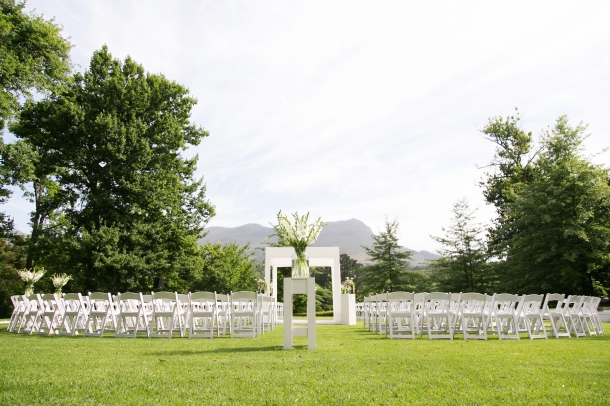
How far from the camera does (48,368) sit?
420cm

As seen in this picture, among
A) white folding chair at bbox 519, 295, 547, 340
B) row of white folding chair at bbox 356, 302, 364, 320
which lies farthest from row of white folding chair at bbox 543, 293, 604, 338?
row of white folding chair at bbox 356, 302, 364, 320

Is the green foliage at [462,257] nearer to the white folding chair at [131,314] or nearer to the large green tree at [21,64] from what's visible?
the white folding chair at [131,314]

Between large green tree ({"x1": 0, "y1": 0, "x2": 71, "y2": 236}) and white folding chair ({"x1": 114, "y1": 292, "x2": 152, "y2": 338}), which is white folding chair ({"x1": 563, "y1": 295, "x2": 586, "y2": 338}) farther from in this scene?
large green tree ({"x1": 0, "y1": 0, "x2": 71, "y2": 236})

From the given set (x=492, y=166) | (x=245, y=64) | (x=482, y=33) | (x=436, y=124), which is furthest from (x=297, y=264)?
(x=492, y=166)

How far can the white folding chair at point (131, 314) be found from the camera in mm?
8445

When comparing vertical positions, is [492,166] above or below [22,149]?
above

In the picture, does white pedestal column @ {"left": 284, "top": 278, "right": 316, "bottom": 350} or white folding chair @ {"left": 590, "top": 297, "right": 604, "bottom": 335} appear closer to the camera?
white pedestal column @ {"left": 284, "top": 278, "right": 316, "bottom": 350}

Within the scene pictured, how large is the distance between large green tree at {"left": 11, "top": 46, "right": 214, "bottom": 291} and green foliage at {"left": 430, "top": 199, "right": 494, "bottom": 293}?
53.4 feet

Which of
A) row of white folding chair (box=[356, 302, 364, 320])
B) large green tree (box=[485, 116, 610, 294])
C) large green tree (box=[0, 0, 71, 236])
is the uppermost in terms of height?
large green tree (box=[0, 0, 71, 236])

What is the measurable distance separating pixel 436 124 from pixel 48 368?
511 inches

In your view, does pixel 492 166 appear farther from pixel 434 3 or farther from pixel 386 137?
pixel 434 3

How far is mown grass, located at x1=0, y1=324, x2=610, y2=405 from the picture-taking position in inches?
120

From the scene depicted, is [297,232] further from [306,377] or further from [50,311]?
[50,311]

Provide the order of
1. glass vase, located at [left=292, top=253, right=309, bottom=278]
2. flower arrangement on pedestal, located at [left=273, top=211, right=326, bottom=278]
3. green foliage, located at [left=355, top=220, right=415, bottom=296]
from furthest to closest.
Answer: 1. green foliage, located at [left=355, top=220, right=415, bottom=296]
2. flower arrangement on pedestal, located at [left=273, top=211, right=326, bottom=278]
3. glass vase, located at [left=292, top=253, right=309, bottom=278]
